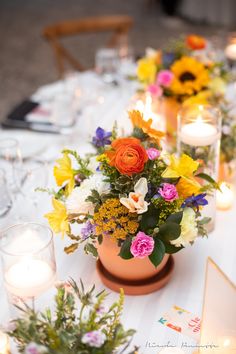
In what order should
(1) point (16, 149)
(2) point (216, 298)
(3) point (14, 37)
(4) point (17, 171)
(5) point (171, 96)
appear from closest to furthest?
1. (2) point (216, 298)
2. (4) point (17, 171)
3. (1) point (16, 149)
4. (5) point (171, 96)
5. (3) point (14, 37)

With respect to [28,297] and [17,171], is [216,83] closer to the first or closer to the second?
[17,171]

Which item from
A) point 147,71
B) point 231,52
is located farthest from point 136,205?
point 231,52

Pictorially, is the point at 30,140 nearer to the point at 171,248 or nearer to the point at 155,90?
the point at 155,90

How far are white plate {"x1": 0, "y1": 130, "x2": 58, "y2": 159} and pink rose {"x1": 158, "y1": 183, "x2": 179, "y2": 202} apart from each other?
2.94 ft

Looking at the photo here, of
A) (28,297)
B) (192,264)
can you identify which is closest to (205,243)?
(192,264)

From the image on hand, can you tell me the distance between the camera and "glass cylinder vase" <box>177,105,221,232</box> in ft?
4.93

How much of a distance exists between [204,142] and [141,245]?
496 millimetres

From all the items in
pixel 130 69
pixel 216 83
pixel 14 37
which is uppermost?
pixel 216 83

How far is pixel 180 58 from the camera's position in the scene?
207cm

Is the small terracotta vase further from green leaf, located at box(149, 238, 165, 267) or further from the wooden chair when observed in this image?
the wooden chair

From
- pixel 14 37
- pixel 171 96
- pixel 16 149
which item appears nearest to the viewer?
pixel 16 149

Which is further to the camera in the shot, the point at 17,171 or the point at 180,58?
the point at 180,58

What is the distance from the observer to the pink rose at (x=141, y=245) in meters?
1.12

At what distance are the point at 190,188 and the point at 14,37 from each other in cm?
576
